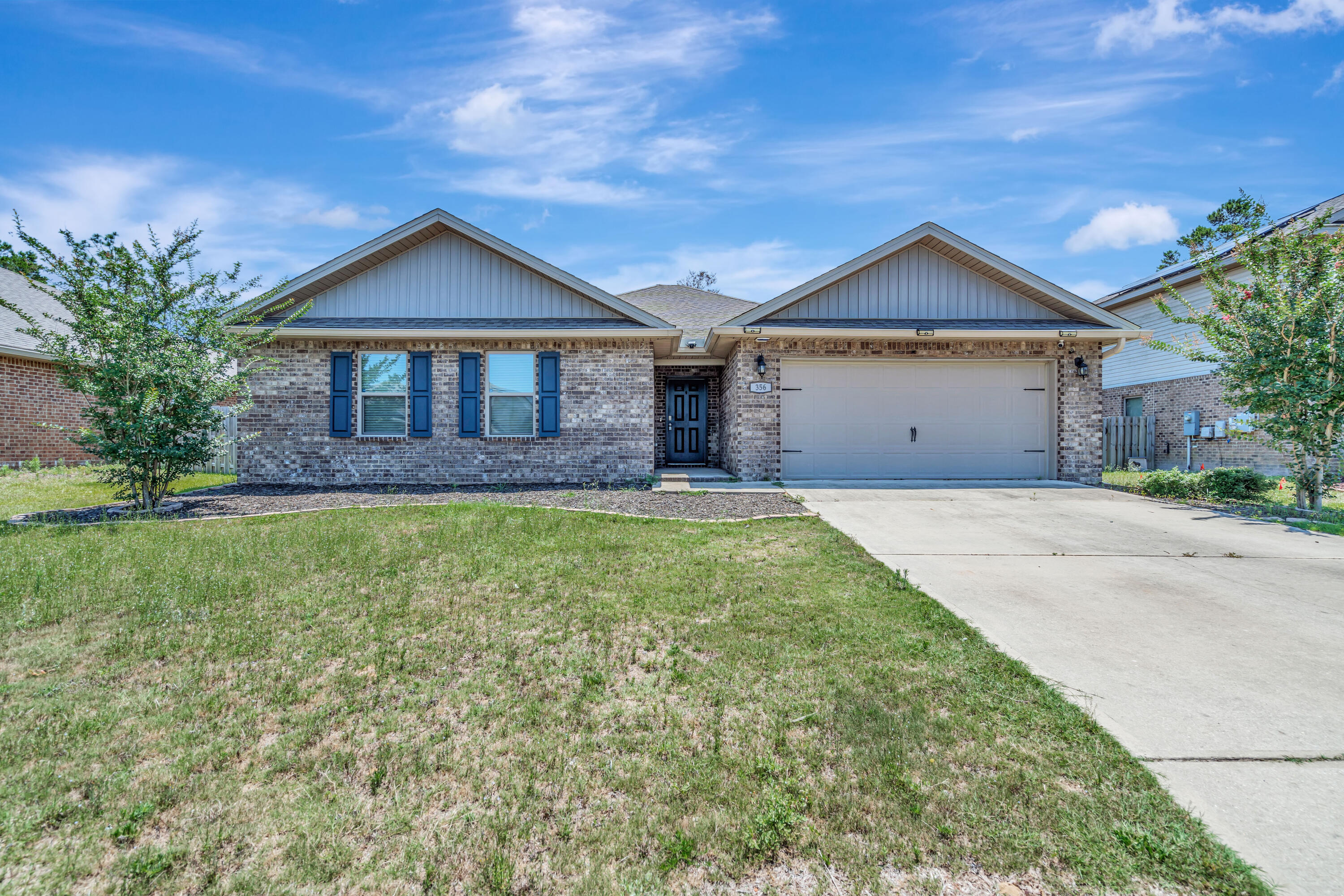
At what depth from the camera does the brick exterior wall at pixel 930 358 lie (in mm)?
11578

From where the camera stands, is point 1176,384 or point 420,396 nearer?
point 420,396

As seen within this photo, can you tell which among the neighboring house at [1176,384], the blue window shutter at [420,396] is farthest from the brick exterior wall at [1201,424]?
the blue window shutter at [420,396]

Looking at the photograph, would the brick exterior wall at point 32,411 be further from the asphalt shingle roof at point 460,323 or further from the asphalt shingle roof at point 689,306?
the asphalt shingle roof at point 689,306

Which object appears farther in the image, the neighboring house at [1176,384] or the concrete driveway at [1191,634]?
the neighboring house at [1176,384]

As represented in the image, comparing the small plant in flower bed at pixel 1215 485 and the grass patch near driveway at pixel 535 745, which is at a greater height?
the small plant in flower bed at pixel 1215 485

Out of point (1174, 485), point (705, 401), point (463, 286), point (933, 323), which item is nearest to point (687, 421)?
point (705, 401)

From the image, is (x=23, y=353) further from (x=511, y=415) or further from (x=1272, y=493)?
(x=1272, y=493)

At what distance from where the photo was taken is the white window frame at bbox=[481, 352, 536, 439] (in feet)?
37.0

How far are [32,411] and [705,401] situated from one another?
636 inches

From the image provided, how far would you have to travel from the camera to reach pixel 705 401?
50.4 feet

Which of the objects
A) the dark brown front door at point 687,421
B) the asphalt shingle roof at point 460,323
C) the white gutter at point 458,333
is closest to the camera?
the white gutter at point 458,333

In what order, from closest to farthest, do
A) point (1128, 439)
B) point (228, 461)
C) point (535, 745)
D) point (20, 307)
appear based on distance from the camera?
point (535, 745) → point (228, 461) → point (20, 307) → point (1128, 439)

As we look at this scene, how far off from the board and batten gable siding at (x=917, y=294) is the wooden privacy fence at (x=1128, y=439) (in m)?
6.12

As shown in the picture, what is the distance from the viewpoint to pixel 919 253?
11695 millimetres
